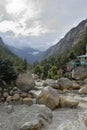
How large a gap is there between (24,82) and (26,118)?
8616 millimetres

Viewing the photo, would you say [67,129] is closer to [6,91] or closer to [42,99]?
[42,99]

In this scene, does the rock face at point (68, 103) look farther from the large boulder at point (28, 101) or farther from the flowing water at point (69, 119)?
the large boulder at point (28, 101)

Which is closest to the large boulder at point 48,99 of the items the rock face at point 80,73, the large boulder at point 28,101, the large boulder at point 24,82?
the large boulder at point 28,101

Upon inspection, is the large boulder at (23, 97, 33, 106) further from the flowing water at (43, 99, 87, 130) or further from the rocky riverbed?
the flowing water at (43, 99, 87, 130)

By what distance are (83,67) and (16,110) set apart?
41574mm

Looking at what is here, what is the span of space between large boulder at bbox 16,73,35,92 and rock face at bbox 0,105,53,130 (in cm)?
532

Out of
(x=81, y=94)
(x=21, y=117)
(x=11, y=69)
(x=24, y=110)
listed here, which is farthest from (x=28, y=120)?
(x=81, y=94)

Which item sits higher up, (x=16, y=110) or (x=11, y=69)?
(x=11, y=69)

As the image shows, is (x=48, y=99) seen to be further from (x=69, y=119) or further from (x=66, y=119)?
(x=69, y=119)

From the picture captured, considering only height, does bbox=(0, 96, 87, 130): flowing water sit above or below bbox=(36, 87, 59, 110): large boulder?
below

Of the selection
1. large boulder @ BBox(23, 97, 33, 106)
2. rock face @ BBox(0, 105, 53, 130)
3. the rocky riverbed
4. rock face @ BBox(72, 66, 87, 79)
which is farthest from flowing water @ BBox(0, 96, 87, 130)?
rock face @ BBox(72, 66, 87, 79)

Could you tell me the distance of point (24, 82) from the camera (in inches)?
965

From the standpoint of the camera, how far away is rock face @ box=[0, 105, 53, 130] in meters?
14.6

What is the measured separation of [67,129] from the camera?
1463 cm
